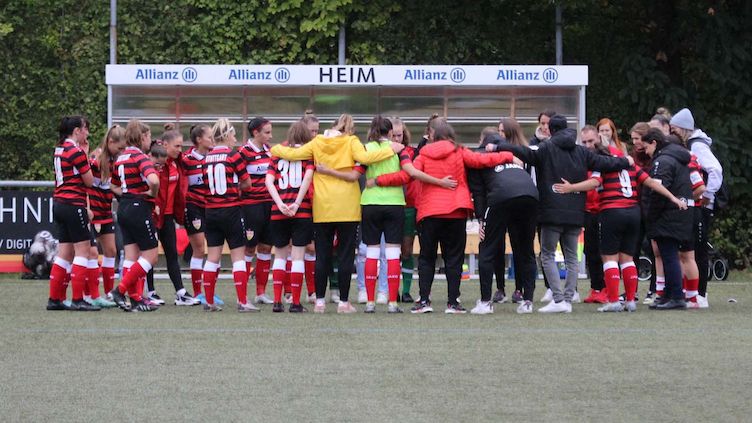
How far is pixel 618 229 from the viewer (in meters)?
13.9

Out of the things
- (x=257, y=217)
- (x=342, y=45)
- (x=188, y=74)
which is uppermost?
(x=342, y=45)

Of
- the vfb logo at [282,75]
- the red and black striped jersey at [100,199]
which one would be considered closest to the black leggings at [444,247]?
the red and black striped jersey at [100,199]

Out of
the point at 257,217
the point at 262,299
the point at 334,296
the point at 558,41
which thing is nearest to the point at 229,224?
the point at 257,217

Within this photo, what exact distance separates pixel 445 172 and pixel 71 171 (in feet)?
11.1

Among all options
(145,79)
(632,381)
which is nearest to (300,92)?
(145,79)

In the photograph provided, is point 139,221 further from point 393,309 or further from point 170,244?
point 393,309

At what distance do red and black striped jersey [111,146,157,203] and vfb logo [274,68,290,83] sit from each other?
8993 mm

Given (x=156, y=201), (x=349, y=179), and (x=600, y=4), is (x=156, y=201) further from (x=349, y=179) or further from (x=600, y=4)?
(x=600, y=4)

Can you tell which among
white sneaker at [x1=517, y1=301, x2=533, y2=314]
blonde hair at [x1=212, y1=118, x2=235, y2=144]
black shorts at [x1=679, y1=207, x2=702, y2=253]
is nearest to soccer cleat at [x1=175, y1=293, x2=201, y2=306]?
blonde hair at [x1=212, y1=118, x2=235, y2=144]

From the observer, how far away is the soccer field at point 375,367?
7.95 metres

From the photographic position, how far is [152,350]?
1057 centimetres

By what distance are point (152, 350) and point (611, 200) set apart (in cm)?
514

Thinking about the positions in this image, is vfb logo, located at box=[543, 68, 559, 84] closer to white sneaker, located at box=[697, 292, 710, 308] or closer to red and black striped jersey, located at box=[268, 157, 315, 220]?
white sneaker, located at box=[697, 292, 710, 308]

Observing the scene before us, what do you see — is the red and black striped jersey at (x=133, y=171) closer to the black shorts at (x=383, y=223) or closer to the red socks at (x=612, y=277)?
the black shorts at (x=383, y=223)
